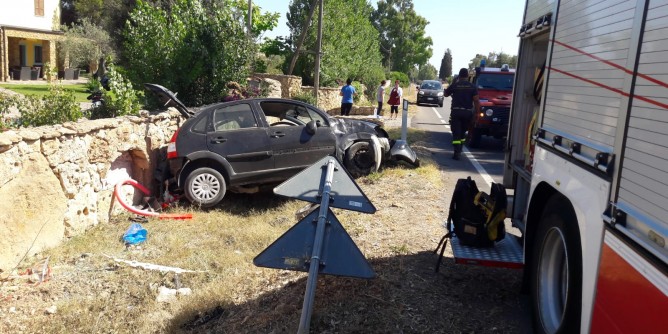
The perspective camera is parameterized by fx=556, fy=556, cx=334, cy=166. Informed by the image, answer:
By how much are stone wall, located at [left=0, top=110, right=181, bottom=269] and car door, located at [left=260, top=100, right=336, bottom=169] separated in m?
1.97

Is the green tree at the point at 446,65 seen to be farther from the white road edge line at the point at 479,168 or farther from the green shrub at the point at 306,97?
the white road edge line at the point at 479,168

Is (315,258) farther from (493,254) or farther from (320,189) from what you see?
(493,254)

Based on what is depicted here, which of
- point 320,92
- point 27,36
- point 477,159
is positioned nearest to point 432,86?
point 320,92

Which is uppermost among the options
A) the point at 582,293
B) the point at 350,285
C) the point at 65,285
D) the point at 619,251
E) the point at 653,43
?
the point at 653,43

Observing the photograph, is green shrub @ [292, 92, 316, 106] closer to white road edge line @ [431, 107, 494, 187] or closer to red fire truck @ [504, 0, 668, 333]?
white road edge line @ [431, 107, 494, 187]

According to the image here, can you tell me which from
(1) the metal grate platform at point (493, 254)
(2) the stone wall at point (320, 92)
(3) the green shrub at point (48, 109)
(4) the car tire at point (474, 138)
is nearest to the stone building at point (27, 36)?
(2) the stone wall at point (320, 92)

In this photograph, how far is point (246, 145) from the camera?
8.62 metres

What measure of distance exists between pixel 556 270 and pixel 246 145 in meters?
5.74

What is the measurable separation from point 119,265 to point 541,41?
504cm

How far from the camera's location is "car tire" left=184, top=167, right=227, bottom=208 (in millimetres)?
8289

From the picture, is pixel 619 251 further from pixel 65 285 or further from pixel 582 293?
pixel 65 285

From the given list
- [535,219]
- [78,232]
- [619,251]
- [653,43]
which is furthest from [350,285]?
[78,232]

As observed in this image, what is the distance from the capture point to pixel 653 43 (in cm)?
242

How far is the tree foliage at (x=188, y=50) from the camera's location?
488 inches
